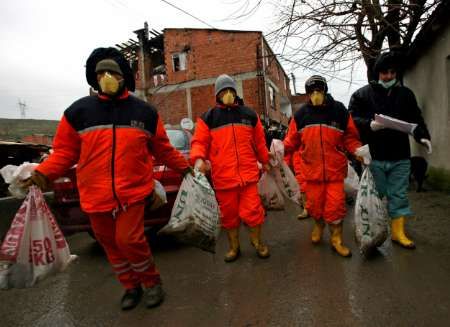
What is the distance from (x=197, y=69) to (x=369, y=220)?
69.2 ft

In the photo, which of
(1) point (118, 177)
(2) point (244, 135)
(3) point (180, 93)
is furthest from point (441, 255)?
(3) point (180, 93)

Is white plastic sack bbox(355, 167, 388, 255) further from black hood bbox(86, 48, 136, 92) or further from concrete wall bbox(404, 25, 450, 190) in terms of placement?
concrete wall bbox(404, 25, 450, 190)

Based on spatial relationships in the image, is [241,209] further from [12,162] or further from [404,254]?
[12,162]

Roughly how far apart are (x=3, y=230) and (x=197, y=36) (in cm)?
1992

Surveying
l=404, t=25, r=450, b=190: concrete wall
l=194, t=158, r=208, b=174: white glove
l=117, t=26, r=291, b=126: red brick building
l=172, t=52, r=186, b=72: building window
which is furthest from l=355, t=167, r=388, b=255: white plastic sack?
l=172, t=52, r=186, b=72: building window

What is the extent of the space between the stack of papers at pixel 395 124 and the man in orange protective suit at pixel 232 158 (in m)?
1.22

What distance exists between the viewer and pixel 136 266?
263 centimetres

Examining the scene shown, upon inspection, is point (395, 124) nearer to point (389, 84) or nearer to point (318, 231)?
point (389, 84)

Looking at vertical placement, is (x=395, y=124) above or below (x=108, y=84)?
below

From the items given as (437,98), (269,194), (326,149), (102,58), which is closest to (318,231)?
(269,194)

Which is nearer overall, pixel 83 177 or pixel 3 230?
pixel 83 177

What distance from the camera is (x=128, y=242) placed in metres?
2.50

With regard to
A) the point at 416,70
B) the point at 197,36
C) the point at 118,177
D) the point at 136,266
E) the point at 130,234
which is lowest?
the point at 136,266

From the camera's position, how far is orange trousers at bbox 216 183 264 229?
3490 mm
